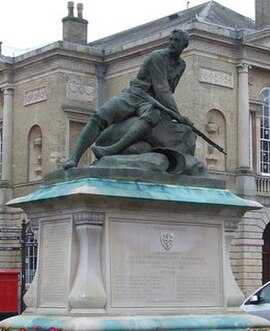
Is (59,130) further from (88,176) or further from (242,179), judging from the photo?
(88,176)

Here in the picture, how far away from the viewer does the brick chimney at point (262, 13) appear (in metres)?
42.7

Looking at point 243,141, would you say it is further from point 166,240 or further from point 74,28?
point 166,240

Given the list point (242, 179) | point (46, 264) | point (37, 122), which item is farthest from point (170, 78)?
point (37, 122)

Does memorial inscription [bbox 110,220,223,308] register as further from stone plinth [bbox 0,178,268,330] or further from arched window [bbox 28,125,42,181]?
arched window [bbox 28,125,42,181]

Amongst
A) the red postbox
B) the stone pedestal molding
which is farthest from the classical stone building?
the stone pedestal molding

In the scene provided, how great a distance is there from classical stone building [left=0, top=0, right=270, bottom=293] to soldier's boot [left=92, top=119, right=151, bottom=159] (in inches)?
1083

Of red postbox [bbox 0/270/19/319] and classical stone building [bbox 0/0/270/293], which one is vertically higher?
classical stone building [bbox 0/0/270/293]

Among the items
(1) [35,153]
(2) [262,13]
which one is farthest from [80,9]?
(2) [262,13]

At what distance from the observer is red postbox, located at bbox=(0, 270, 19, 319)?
3077 centimetres

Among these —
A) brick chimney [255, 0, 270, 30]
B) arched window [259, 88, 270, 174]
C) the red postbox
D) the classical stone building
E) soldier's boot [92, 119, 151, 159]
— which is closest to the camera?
soldier's boot [92, 119, 151, 159]

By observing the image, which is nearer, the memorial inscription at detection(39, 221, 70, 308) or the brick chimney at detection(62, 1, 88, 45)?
the memorial inscription at detection(39, 221, 70, 308)

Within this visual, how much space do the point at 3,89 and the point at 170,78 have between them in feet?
117

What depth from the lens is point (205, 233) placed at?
34.8 ft

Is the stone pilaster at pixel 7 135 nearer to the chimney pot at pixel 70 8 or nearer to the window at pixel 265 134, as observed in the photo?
the chimney pot at pixel 70 8
